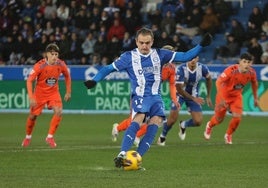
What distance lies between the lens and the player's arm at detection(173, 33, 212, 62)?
40.9ft

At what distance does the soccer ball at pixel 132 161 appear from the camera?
40.8 feet

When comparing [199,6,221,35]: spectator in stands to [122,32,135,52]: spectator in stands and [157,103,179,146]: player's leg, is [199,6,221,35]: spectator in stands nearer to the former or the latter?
[122,32,135,52]: spectator in stands

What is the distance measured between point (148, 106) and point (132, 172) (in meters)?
1.13

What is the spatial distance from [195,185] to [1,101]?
19.8 metres

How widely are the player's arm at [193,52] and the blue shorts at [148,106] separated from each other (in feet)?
2.14

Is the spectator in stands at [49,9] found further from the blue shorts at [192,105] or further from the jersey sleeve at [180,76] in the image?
the jersey sleeve at [180,76]

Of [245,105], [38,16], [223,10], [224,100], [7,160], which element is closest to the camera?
[7,160]

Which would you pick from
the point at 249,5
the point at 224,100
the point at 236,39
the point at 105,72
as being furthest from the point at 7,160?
the point at 249,5

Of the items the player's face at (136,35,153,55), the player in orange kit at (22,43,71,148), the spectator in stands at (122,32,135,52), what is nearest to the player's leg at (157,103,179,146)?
the player in orange kit at (22,43,71,148)

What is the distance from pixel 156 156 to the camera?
50.3 ft

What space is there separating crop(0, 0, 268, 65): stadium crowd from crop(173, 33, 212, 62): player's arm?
657 inches

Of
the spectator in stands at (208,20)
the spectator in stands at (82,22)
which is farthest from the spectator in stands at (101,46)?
the spectator in stands at (208,20)

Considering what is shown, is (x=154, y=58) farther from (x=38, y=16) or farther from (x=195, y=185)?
(x=38, y=16)

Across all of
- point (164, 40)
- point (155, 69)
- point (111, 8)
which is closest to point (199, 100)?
point (155, 69)
